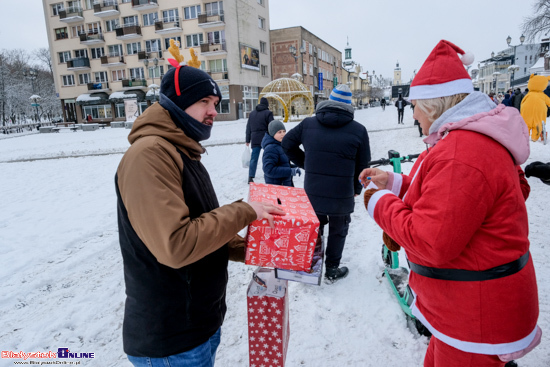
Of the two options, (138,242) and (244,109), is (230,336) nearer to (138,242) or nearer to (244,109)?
(138,242)

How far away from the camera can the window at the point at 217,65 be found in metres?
35.9

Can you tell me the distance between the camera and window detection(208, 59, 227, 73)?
3590 cm

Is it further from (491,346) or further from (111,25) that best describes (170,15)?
(491,346)

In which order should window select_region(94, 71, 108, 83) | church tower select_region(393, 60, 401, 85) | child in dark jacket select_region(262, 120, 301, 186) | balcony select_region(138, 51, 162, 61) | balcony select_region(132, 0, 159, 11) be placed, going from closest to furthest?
child in dark jacket select_region(262, 120, 301, 186), balcony select_region(132, 0, 159, 11), balcony select_region(138, 51, 162, 61), window select_region(94, 71, 108, 83), church tower select_region(393, 60, 401, 85)

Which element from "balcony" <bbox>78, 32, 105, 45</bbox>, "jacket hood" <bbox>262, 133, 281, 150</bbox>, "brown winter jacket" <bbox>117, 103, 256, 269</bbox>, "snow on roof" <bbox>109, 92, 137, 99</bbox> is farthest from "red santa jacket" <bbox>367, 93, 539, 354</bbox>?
"balcony" <bbox>78, 32, 105, 45</bbox>

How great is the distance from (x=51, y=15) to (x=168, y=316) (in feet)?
176

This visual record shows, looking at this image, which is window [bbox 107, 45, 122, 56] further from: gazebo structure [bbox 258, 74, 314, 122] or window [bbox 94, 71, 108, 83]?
gazebo structure [bbox 258, 74, 314, 122]

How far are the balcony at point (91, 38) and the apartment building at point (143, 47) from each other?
11 cm

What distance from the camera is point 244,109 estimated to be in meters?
37.6

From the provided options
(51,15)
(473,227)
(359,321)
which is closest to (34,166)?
(359,321)

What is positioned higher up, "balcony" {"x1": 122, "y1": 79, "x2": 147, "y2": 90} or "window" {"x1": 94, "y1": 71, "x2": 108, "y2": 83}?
"window" {"x1": 94, "y1": 71, "x2": 108, "y2": 83}

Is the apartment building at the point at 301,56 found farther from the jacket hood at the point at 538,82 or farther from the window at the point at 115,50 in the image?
the jacket hood at the point at 538,82

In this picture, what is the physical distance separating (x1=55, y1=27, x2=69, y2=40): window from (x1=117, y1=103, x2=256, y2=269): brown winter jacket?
51862mm

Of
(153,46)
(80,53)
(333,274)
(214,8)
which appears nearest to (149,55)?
(153,46)
